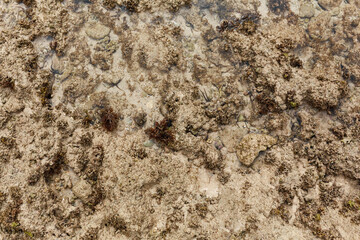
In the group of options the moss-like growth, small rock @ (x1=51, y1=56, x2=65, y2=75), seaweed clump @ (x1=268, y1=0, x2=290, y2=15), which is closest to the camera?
the moss-like growth

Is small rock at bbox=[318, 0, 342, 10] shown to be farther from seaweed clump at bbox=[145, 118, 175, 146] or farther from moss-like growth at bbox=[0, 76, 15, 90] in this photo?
moss-like growth at bbox=[0, 76, 15, 90]

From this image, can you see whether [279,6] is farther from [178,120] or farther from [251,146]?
[178,120]

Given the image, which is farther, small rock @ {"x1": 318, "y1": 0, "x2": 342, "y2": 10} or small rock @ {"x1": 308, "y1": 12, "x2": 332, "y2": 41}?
small rock @ {"x1": 318, "y1": 0, "x2": 342, "y2": 10}

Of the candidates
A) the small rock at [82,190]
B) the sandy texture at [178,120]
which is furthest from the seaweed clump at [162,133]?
the small rock at [82,190]

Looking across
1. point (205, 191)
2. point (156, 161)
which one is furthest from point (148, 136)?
point (205, 191)

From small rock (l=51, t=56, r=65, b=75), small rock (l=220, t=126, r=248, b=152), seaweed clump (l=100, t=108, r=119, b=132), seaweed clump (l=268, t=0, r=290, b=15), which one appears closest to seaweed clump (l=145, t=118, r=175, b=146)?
seaweed clump (l=100, t=108, r=119, b=132)
